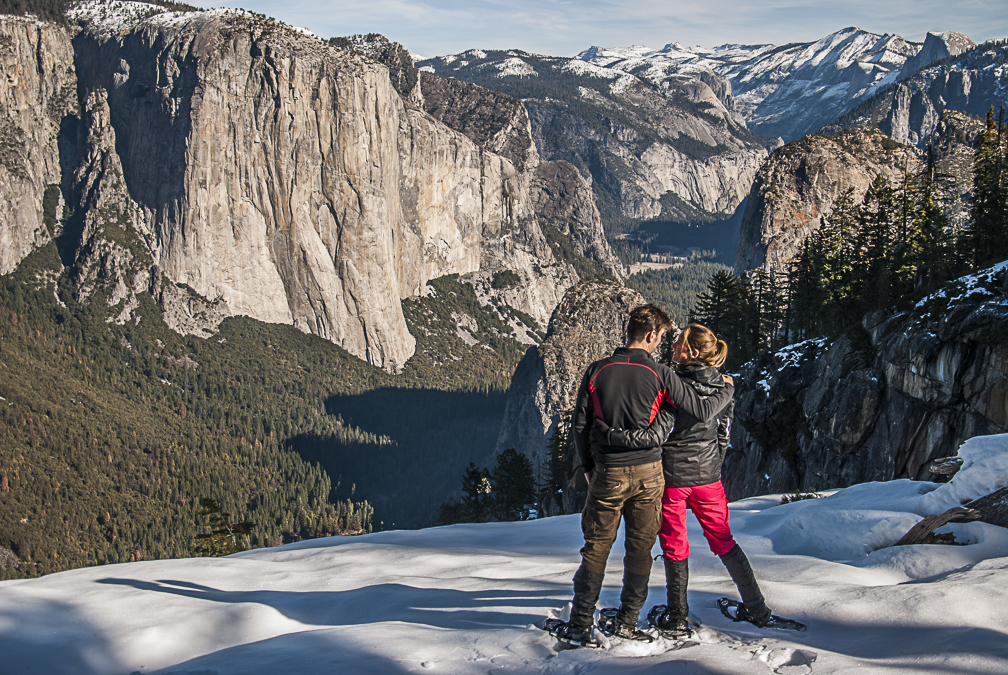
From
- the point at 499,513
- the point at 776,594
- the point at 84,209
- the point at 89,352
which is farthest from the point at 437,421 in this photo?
the point at 776,594

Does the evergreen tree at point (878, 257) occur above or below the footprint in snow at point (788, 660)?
above

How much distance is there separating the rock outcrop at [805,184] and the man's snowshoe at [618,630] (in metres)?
94.1

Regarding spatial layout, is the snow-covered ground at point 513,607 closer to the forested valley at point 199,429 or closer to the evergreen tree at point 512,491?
the evergreen tree at point 512,491

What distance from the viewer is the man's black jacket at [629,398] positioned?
6.55 meters

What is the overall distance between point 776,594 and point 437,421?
15301cm

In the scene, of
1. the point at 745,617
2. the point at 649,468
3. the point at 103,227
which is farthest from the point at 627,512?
the point at 103,227

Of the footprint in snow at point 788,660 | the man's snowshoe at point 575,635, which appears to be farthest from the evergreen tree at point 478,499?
the footprint in snow at point 788,660

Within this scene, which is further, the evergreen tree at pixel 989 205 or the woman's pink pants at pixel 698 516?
the evergreen tree at pixel 989 205

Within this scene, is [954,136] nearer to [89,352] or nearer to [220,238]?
[220,238]

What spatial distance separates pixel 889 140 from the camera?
104688 millimetres

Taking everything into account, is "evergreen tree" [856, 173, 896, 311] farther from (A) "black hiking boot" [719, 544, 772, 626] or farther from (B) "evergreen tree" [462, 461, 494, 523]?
(A) "black hiking boot" [719, 544, 772, 626]

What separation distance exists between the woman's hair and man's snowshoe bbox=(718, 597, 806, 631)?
2.43 metres

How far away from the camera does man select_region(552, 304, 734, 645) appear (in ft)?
21.5

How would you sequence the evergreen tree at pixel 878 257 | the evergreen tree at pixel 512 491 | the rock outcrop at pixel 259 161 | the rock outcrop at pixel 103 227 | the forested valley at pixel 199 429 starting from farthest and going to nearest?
A: the rock outcrop at pixel 103 227, the rock outcrop at pixel 259 161, the forested valley at pixel 199 429, the evergreen tree at pixel 512 491, the evergreen tree at pixel 878 257
